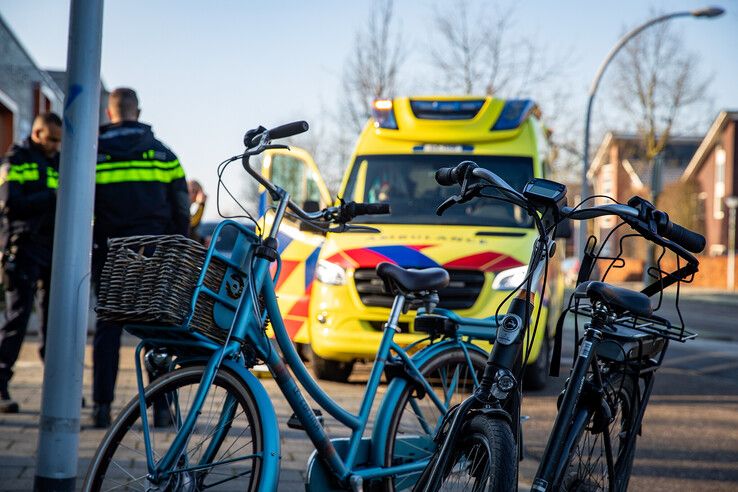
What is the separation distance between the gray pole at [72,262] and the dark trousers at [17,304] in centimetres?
283

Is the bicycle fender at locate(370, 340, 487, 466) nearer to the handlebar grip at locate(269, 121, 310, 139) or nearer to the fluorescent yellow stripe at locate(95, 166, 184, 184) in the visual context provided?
the handlebar grip at locate(269, 121, 310, 139)

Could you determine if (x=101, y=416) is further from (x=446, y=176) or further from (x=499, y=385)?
(x=499, y=385)

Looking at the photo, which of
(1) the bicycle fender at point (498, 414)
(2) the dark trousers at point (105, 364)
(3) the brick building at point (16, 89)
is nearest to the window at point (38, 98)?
(3) the brick building at point (16, 89)

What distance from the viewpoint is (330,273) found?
884cm

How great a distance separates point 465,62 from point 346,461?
82.6ft

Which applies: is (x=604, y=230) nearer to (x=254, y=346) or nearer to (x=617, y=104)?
(x=617, y=104)

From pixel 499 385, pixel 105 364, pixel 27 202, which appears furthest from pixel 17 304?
pixel 499 385

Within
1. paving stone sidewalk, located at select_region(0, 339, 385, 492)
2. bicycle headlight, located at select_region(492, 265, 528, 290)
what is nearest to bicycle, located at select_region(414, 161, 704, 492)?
paving stone sidewalk, located at select_region(0, 339, 385, 492)

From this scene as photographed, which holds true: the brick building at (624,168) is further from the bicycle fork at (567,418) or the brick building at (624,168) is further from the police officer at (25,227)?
the bicycle fork at (567,418)

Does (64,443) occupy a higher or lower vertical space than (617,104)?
lower

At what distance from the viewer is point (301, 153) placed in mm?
8609

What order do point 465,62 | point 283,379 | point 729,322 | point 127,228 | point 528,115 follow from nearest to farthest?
point 283,379
point 127,228
point 528,115
point 729,322
point 465,62

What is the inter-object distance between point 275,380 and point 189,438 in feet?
1.40

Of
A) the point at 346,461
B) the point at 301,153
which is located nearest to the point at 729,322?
the point at 301,153
